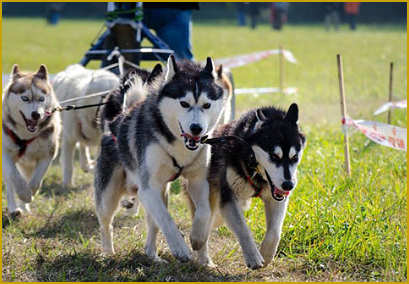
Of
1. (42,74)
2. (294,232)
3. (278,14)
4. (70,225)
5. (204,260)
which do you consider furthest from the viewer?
(278,14)

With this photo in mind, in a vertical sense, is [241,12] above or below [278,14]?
below

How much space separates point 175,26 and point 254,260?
507cm

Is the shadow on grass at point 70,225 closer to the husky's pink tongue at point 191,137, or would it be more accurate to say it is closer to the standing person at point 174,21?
the husky's pink tongue at point 191,137

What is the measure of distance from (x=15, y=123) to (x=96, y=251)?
1.55 metres

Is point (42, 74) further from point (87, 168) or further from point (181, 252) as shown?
point (181, 252)

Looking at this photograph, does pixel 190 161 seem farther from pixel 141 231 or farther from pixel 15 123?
pixel 15 123

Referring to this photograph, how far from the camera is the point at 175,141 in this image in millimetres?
4090

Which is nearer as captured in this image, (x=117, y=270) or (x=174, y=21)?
(x=117, y=270)

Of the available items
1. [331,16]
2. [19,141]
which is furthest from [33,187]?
[331,16]

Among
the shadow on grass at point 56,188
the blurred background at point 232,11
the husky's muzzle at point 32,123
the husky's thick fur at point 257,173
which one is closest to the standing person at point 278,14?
the blurred background at point 232,11

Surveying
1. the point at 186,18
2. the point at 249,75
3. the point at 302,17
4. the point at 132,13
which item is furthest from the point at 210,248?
the point at 302,17

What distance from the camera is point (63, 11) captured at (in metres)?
46.4

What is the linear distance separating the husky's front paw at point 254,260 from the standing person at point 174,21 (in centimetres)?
470

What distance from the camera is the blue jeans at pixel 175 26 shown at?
28.0 feet
